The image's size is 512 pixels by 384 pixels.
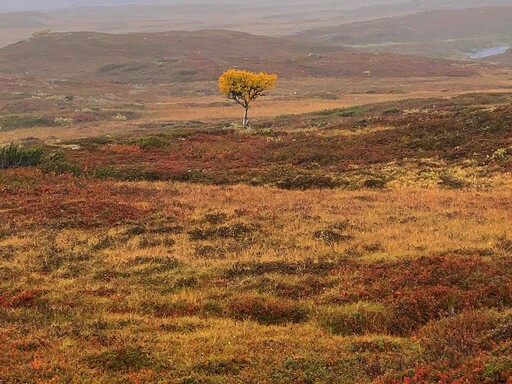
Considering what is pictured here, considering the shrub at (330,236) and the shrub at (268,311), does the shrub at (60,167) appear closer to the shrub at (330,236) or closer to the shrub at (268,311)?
the shrub at (330,236)

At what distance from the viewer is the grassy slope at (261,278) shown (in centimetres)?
1020

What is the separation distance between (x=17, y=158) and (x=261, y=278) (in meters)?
29.9

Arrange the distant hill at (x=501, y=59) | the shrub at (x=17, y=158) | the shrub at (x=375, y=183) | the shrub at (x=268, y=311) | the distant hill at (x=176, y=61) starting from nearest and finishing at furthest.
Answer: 1. the shrub at (x=268, y=311)
2. the shrub at (x=375, y=183)
3. the shrub at (x=17, y=158)
4. the distant hill at (x=176, y=61)
5. the distant hill at (x=501, y=59)

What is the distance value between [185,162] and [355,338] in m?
31.0

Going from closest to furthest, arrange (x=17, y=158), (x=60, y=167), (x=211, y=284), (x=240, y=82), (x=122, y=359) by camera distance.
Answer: (x=122, y=359) → (x=211, y=284) → (x=60, y=167) → (x=17, y=158) → (x=240, y=82)

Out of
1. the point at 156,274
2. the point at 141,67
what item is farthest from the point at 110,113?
the point at 156,274

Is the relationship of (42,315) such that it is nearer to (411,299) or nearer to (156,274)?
(156,274)

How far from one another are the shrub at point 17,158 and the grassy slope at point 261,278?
Result: 4.43 meters

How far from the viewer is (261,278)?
15664 mm

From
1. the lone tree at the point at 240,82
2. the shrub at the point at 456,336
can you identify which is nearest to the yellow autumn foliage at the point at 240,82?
the lone tree at the point at 240,82

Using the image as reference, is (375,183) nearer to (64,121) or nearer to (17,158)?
(17,158)

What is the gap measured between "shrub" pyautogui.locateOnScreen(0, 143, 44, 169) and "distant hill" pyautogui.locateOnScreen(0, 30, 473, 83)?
337 feet

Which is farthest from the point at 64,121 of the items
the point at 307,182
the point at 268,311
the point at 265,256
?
the point at 268,311

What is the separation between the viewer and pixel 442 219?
21.4 meters
